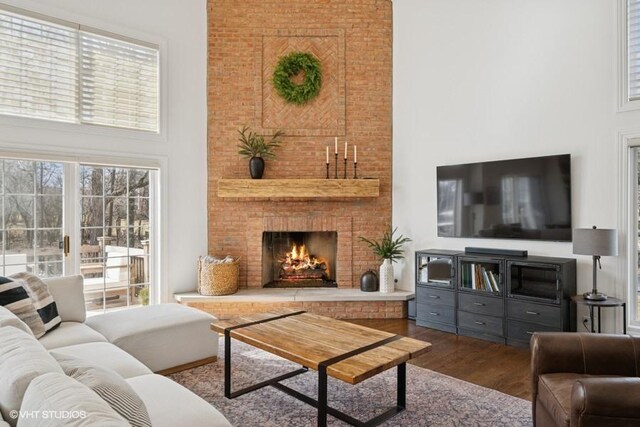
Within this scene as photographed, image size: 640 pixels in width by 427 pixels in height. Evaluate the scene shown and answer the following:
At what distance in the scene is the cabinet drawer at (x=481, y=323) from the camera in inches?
164

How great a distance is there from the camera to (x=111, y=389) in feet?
4.59

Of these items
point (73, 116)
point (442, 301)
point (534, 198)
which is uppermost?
point (73, 116)

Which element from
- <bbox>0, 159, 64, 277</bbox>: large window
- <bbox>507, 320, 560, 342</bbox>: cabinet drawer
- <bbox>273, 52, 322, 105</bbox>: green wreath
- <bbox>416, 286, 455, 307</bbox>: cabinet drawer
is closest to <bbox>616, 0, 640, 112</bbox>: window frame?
<bbox>507, 320, 560, 342</bbox>: cabinet drawer

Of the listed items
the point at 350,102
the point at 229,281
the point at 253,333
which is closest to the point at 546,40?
the point at 350,102

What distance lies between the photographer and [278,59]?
544cm

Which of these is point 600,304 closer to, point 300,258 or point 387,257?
point 387,257

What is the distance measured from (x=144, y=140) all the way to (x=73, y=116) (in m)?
0.75

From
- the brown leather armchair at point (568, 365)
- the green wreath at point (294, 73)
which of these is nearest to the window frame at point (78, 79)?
the green wreath at point (294, 73)

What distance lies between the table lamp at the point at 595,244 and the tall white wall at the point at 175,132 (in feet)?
13.5

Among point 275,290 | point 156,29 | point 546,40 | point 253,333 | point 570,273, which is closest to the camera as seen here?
point 253,333

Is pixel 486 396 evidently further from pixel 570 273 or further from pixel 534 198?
pixel 534 198

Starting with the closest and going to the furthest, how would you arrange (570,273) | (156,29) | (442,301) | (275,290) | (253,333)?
(253,333)
(570,273)
(442,301)
(156,29)
(275,290)

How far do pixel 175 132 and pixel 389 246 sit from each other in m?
2.97

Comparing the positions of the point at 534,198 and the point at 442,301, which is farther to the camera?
the point at 442,301
